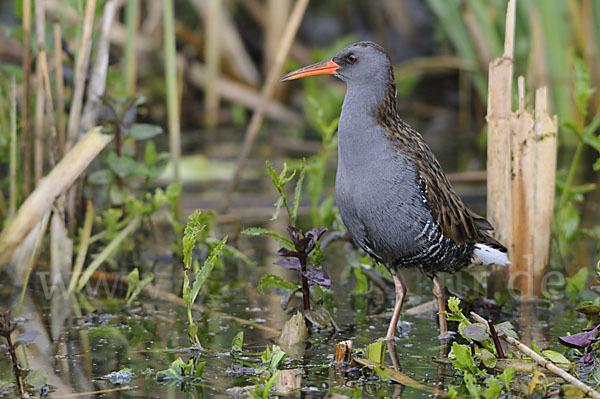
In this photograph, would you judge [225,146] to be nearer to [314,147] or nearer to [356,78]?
[314,147]

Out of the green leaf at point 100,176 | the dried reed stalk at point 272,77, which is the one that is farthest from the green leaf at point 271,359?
the dried reed stalk at point 272,77

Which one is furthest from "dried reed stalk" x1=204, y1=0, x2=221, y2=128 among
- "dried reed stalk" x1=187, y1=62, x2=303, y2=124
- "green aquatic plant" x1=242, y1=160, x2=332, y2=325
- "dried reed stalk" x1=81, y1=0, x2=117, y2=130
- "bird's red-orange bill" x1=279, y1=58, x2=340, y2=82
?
"green aquatic plant" x1=242, y1=160, x2=332, y2=325

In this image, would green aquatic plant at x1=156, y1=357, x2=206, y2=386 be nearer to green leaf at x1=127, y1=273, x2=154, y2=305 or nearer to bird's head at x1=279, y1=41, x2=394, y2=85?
green leaf at x1=127, y1=273, x2=154, y2=305

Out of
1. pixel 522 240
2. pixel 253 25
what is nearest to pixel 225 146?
pixel 253 25

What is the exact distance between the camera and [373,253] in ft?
11.8

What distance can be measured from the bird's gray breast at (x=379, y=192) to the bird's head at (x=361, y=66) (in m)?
0.23

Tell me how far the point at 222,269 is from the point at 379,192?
4.81 feet

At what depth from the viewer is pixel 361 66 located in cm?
365

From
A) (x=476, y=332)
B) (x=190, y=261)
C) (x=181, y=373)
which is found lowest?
(x=181, y=373)

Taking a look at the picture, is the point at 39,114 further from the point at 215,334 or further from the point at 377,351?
the point at 377,351

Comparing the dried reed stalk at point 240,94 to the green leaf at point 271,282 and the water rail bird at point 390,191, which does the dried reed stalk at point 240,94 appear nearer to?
the water rail bird at point 390,191

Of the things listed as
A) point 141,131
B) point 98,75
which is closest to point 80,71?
point 98,75

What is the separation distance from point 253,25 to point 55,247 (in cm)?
617

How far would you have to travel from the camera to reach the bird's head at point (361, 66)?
3.63m
